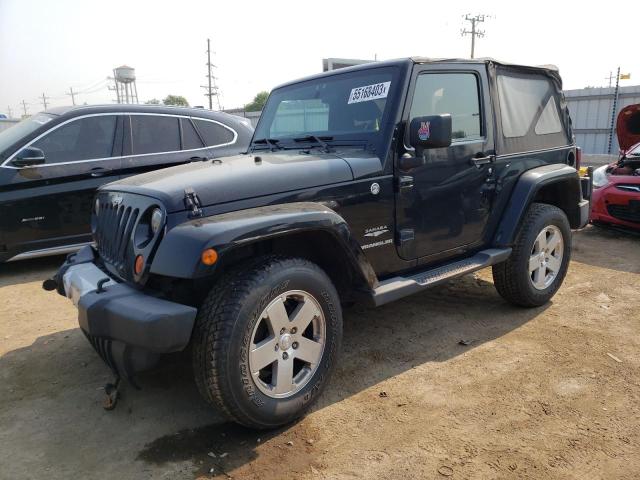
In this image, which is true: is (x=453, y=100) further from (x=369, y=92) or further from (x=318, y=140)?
(x=318, y=140)

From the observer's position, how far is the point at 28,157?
514 cm

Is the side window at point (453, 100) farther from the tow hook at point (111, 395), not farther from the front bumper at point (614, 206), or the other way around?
the front bumper at point (614, 206)

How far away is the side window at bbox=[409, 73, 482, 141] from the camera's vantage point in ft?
11.0

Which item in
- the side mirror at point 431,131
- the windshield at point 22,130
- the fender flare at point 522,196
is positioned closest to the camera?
the side mirror at point 431,131

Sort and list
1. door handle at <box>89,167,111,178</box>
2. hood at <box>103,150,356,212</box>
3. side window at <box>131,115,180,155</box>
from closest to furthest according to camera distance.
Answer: hood at <box>103,150,356,212</box> < door handle at <box>89,167,111,178</box> < side window at <box>131,115,180,155</box>

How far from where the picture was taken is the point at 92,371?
132 inches

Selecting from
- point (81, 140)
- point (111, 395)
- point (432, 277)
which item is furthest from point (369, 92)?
point (81, 140)

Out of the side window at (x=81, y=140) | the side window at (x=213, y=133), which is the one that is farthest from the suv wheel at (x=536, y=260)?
the side window at (x=81, y=140)

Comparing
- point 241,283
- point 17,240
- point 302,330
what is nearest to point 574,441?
point 302,330

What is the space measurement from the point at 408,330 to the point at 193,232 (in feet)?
7.13

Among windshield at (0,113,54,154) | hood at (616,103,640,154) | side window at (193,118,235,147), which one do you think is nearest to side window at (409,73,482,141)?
side window at (193,118,235,147)

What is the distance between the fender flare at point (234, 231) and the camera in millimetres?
2283

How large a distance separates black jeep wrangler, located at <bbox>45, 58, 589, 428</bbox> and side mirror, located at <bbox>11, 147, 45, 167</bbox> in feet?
7.77

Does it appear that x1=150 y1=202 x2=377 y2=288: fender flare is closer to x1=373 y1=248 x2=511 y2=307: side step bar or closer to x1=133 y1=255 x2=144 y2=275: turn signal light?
x1=133 y1=255 x2=144 y2=275: turn signal light
